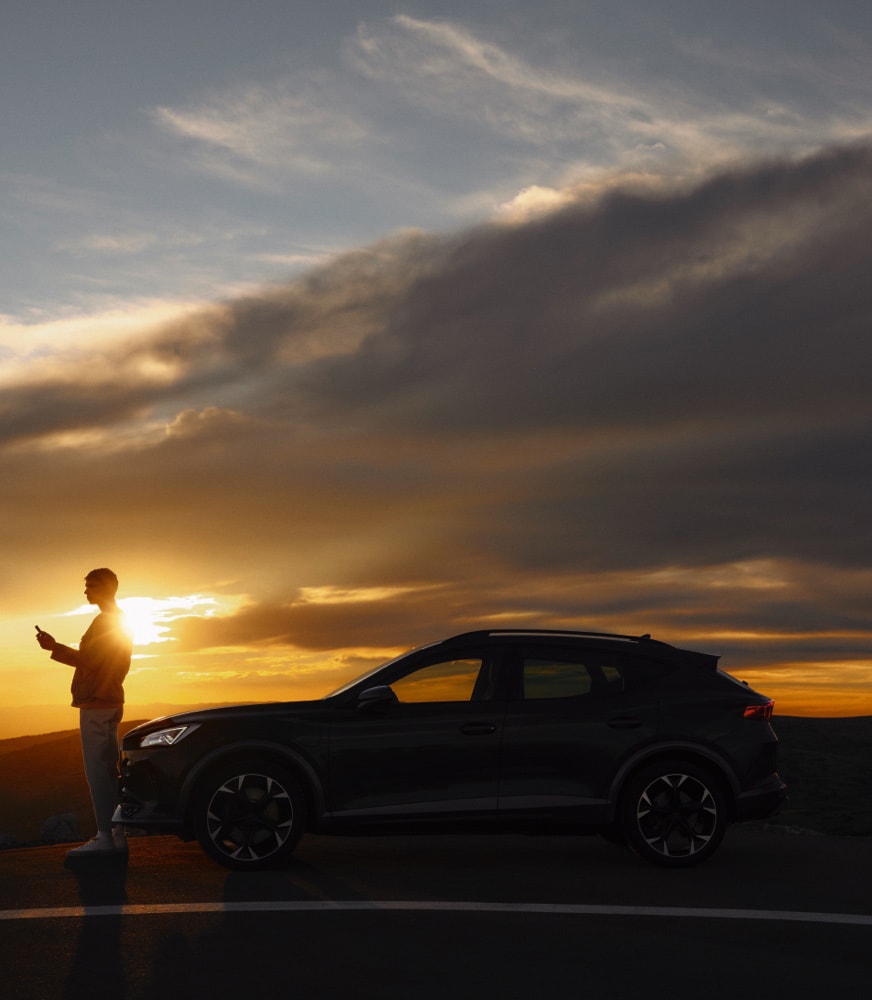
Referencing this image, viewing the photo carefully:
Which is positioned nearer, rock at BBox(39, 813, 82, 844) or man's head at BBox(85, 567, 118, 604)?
man's head at BBox(85, 567, 118, 604)

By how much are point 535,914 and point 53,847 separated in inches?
222

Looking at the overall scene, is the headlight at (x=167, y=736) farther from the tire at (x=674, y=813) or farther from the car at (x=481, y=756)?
the tire at (x=674, y=813)

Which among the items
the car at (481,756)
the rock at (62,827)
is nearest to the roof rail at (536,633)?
the car at (481,756)

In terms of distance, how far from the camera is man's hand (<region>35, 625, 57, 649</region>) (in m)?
10.6

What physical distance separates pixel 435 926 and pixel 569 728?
2.86 metres

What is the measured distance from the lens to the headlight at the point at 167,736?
9961mm

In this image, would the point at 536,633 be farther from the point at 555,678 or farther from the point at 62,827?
the point at 62,827

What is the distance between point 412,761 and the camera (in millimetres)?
9820

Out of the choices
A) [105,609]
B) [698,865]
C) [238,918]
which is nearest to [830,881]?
[698,865]

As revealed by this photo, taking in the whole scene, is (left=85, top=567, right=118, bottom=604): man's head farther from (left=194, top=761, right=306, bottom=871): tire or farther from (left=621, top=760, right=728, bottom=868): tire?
(left=621, top=760, right=728, bottom=868): tire

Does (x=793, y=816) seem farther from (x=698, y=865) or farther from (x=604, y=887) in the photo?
(x=604, y=887)

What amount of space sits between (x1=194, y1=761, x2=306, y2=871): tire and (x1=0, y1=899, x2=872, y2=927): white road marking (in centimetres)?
145

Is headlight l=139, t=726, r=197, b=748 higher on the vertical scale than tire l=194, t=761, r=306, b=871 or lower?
higher

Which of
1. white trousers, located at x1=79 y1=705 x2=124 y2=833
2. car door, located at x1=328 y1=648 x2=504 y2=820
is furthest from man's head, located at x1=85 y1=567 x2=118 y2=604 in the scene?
car door, located at x1=328 y1=648 x2=504 y2=820
